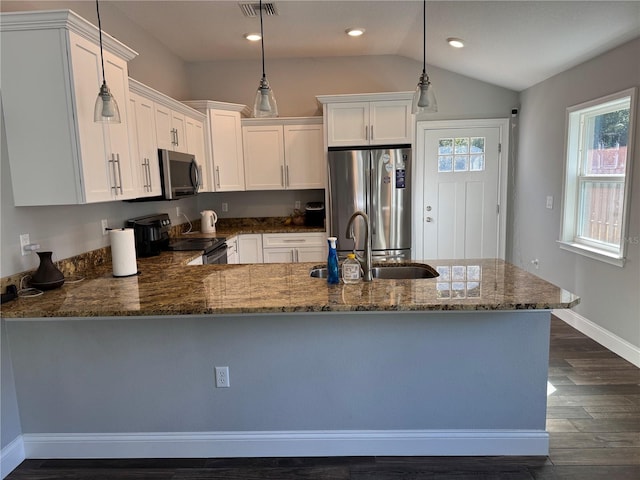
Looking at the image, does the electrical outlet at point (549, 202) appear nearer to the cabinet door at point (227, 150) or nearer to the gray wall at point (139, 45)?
the cabinet door at point (227, 150)

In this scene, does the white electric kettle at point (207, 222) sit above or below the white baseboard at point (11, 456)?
above

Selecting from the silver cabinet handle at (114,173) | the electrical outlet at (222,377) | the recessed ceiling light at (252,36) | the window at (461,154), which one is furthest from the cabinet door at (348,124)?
the electrical outlet at (222,377)

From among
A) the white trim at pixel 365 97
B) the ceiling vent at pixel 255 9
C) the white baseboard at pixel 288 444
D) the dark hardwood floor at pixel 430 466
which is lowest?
the dark hardwood floor at pixel 430 466

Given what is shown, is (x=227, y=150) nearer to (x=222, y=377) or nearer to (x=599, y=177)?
(x=222, y=377)

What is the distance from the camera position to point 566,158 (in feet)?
12.0

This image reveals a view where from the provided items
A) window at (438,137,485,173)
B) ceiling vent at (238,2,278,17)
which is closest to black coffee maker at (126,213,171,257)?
ceiling vent at (238,2,278,17)

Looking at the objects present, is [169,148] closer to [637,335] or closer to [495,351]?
[495,351]

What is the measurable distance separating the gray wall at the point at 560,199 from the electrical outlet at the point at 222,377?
9.48 ft

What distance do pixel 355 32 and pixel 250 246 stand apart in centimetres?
243

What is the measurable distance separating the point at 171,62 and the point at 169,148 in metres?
1.47

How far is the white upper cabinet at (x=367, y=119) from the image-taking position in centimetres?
415

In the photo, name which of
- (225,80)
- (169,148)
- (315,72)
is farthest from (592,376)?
(225,80)

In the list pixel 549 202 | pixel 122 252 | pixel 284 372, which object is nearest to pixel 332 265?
pixel 284 372

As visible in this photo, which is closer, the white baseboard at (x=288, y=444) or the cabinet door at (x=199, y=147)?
the white baseboard at (x=288, y=444)
